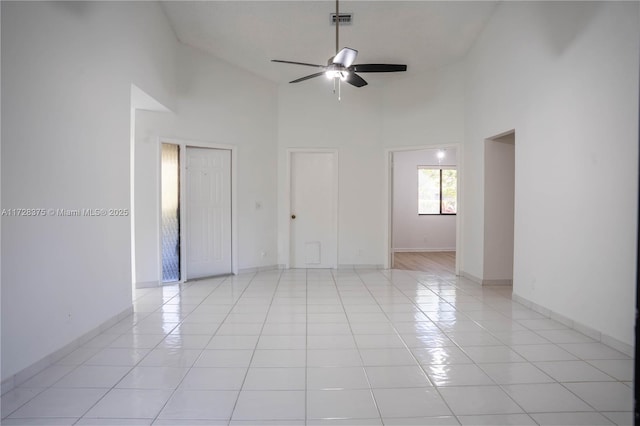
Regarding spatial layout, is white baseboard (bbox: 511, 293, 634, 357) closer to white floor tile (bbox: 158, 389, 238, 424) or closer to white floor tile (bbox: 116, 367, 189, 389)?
white floor tile (bbox: 158, 389, 238, 424)

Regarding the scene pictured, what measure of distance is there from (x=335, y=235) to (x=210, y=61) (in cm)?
341

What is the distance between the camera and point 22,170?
8.20 ft

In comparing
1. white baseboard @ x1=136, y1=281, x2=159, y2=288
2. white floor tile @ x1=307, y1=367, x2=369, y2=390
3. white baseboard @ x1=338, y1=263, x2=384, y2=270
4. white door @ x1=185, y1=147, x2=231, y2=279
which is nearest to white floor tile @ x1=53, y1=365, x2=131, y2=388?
white floor tile @ x1=307, y1=367, x2=369, y2=390

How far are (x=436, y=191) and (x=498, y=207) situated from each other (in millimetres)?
4424

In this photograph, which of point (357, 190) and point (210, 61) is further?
point (357, 190)

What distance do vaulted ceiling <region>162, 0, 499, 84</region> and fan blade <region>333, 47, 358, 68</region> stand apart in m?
1.04

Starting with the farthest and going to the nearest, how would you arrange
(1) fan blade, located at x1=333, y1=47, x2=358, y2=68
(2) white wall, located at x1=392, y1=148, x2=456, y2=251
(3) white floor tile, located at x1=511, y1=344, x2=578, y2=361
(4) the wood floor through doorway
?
(2) white wall, located at x1=392, y1=148, x2=456, y2=251, (4) the wood floor through doorway, (1) fan blade, located at x1=333, y1=47, x2=358, y2=68, (3) white floor tile, located at x1=511, y1=344, x2=578, y2=361

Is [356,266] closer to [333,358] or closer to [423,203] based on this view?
[423,203]

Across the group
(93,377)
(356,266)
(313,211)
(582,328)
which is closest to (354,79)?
(313,211)

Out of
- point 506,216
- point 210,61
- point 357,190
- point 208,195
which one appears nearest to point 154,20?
point 210,61

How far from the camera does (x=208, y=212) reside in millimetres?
5859

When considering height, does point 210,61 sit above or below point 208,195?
above

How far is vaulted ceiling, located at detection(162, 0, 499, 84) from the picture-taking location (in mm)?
4617

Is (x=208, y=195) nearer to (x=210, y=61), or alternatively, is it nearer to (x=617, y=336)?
(x=210, y=61)
